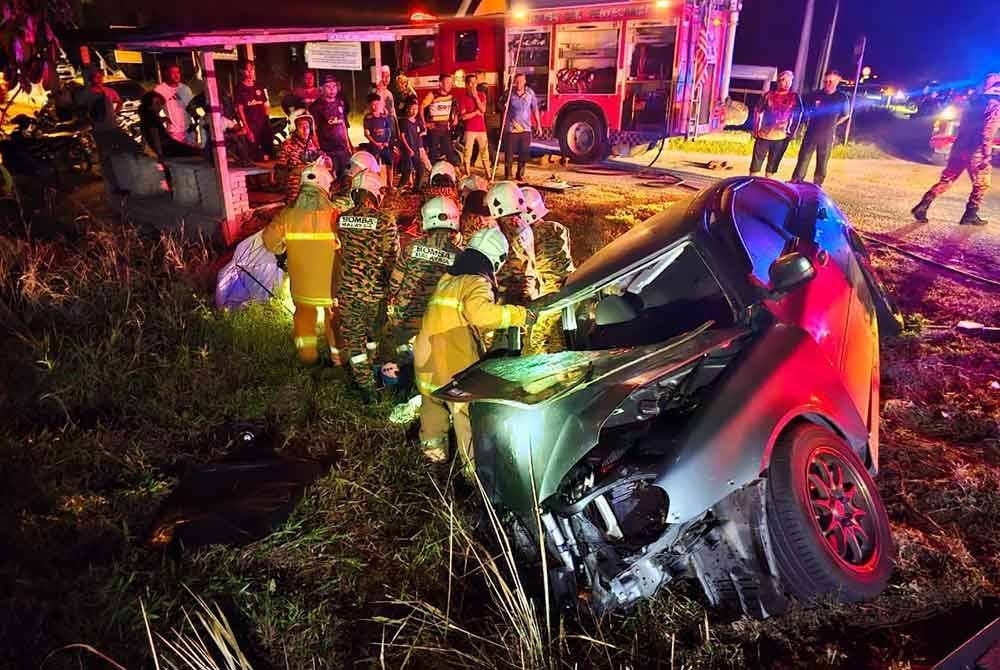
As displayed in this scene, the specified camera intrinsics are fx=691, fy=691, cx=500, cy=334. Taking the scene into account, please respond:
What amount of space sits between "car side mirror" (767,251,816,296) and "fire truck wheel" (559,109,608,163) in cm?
1005

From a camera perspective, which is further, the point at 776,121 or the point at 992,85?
the point at 776,121

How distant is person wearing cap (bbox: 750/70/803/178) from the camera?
31.1ft

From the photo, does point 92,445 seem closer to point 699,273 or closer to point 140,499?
point 140,499

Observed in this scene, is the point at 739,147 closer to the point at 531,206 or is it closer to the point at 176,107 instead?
the point at 176,107

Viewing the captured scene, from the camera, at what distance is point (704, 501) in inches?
97.4

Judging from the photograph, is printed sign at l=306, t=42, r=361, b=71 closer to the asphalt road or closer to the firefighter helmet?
the asphalt road

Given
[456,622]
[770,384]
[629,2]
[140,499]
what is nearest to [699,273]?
[770,384]

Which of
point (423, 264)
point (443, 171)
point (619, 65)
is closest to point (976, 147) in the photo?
point (619, 65)

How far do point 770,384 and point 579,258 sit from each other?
15.4 feet

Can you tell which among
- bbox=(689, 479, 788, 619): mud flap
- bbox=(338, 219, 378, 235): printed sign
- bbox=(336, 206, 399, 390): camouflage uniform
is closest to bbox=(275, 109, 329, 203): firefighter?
bbox=(336, 206, 399, 390): camouflage uniform

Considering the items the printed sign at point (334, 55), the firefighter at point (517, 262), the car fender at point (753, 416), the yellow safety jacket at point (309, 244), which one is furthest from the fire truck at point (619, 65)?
the car fender at point (753, 416)

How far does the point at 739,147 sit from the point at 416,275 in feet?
38.3

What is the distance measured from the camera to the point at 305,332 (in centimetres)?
530

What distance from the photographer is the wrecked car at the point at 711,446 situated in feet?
8.45
